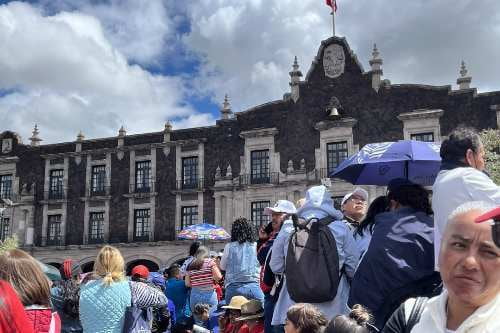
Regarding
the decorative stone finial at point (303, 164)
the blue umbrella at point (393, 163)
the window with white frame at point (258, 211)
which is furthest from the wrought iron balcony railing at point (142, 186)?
the blue umbrella at point (393, 163)

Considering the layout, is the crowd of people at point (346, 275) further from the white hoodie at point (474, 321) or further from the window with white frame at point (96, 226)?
the window with white frame at point (96, 226)

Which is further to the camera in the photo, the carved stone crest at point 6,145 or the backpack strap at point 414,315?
the carved stone crest at point 6,145

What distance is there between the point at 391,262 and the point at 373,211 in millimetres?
1083

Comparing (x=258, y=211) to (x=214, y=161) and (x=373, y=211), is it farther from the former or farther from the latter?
(x=373, y=211)

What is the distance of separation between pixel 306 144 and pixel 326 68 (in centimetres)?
396

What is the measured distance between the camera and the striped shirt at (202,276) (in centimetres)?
788

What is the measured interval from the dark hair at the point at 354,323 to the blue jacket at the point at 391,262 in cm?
22

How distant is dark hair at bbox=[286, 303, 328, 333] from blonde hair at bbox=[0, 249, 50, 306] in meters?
1.78

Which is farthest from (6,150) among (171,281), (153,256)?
(171,281)

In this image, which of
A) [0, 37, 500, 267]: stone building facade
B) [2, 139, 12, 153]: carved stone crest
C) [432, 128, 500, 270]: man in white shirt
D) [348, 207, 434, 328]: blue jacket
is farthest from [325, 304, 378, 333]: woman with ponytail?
[2, 139, 12, 153]: carved stone crest

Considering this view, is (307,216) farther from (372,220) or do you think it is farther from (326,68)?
Answer: (326,68)

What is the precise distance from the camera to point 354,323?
3.17m

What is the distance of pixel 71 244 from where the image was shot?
104 ft

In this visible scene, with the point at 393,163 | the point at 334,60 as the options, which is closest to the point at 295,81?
the point at 334,60
